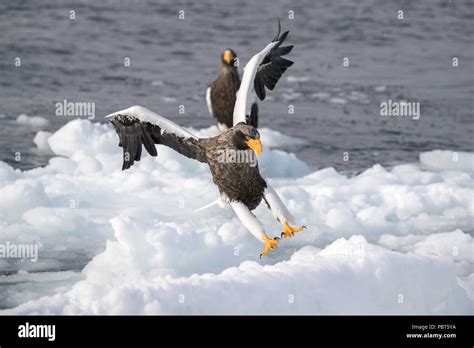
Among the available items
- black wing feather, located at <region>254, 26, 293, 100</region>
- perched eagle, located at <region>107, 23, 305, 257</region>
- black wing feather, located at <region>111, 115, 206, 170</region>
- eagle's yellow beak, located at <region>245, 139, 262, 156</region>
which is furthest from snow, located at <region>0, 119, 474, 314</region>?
black wing feather, located at <region>254, 26, 293, 100</region>

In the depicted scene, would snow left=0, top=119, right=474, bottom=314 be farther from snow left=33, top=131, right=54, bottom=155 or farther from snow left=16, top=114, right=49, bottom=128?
snow left=16, top=114, right=49, bottom=128

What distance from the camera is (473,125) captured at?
1606cm

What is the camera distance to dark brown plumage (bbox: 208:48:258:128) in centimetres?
1270

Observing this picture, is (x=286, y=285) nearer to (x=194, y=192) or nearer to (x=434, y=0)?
(x=194, y=192)

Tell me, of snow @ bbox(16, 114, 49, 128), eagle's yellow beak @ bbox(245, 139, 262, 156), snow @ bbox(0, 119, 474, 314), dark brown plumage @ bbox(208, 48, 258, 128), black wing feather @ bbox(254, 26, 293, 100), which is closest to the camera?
eagle's yellow beak @ bbox(245, 139, 262, 156)

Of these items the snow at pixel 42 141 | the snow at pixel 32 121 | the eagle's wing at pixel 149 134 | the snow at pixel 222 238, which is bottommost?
the snow at pixel 222 238

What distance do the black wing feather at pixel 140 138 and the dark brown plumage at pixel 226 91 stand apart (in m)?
3.48

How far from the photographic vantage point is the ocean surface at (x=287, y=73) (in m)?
15.3

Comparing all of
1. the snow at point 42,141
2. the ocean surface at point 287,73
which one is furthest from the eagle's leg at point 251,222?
the snow at point 42,141

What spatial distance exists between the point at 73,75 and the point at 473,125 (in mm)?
6667

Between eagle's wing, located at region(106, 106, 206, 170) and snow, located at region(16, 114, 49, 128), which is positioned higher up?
snow, located at region(16, 114, 49, 128)

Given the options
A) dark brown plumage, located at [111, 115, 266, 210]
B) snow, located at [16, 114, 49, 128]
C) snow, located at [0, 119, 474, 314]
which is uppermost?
snow, located at [16, 114, 49, 128]

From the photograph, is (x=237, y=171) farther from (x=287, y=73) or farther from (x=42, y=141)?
(x=287, y=73)

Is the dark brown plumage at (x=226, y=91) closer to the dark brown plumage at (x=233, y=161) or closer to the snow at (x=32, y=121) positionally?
the snow at (x=32, y=121)
